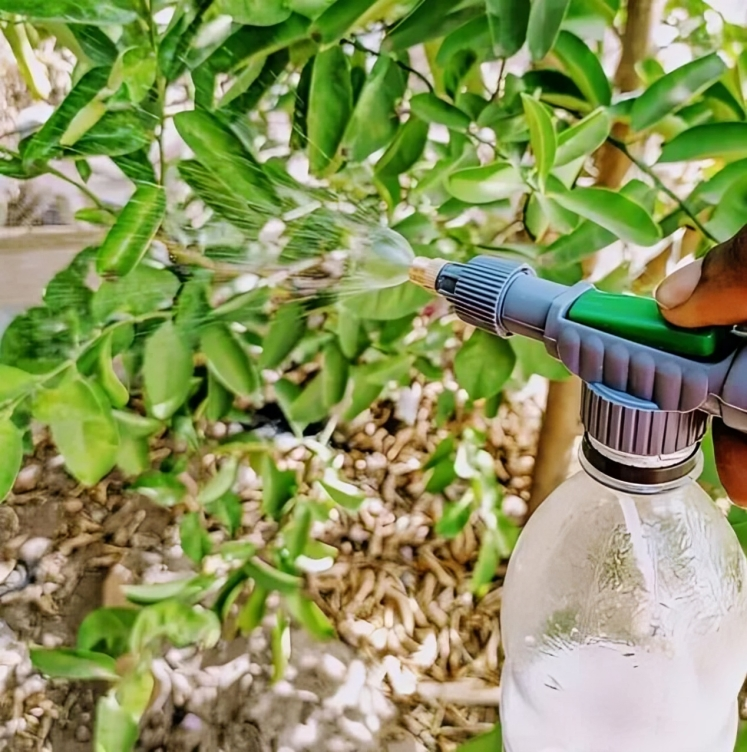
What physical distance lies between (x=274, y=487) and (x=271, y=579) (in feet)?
0.22

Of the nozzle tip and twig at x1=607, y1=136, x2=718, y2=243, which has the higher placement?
the nozzle tip

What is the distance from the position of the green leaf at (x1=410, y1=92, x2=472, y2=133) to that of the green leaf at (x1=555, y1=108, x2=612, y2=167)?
7 centimetres

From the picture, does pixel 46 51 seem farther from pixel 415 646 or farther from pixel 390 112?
pixel 415 646

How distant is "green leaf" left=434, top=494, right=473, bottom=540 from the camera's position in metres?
0.74

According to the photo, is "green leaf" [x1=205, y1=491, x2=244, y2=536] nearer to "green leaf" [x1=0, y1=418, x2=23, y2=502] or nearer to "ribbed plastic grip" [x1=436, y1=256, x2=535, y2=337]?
"green leaf" [x1=0, y1=418, x2=23, y2=502]

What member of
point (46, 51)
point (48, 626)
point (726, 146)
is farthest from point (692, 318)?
point (48, 626)

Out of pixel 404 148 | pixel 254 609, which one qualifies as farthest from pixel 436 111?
pixel 254 609

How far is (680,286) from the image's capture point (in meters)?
0.27

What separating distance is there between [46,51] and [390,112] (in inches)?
11.5

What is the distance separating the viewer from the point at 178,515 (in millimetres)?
858

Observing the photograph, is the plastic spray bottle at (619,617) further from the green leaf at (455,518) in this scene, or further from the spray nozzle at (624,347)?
the green leaf at (455,518)

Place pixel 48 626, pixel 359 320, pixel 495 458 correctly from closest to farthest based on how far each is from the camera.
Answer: pixel 359 320, pixel 48 626, pixel 495 458

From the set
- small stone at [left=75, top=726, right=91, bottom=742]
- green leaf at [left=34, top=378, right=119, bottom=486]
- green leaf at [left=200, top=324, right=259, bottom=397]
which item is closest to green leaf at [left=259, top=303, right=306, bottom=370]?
green leaf at [left=200, top=324, right=259, bottom=397]

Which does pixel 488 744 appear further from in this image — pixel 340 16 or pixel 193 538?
pixel 340 16
